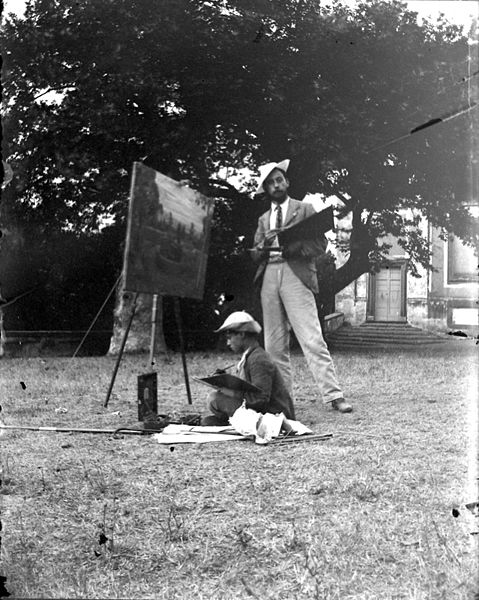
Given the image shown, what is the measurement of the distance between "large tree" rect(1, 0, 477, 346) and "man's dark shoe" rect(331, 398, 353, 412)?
3.10 m

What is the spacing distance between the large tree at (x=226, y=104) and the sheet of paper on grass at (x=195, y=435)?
3.88 m

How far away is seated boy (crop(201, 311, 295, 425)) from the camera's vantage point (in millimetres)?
4309

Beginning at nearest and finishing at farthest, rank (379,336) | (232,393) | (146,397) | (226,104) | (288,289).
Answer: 1. (232,393)
2. (146,397)
3. (288,289)
4. (226,104)
5. (379,336)

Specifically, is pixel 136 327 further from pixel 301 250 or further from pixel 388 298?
pixel 388 298

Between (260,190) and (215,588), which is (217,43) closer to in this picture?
(260,190)

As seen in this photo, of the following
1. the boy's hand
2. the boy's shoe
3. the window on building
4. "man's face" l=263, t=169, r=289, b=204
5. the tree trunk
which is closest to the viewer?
the boy's hand

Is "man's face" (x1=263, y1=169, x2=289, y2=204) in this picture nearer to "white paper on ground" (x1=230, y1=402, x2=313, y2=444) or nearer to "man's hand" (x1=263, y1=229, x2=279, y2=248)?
"man's hand" (x1=263, y1=229, x2=279, y2=248)

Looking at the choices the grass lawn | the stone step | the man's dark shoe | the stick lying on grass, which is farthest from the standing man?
the stone step

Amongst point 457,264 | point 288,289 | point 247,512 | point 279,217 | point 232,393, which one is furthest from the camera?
point 457,264

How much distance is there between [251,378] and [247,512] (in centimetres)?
161

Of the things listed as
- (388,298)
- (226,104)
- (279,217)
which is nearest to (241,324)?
(279,217)

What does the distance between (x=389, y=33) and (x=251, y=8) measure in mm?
1907

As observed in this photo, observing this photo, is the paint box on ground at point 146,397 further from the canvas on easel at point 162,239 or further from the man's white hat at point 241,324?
the man's white hat at point 241,324

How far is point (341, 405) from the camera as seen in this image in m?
5.18
